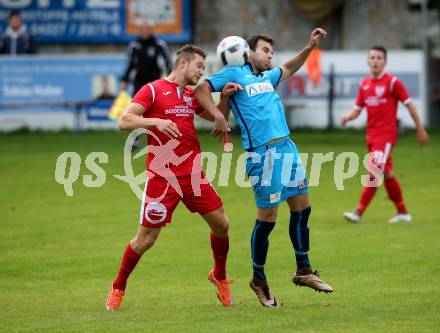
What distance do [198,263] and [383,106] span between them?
3.91 m

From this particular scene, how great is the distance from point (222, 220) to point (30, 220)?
6413 mm

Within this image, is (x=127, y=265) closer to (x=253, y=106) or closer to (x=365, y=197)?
(x=253, y=106)

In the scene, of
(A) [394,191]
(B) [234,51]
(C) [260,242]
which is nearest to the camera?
(B) [234,51]

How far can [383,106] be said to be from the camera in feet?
47.6

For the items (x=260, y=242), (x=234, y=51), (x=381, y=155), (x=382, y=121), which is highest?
(x=234, y=51)

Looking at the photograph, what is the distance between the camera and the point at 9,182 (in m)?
18.9

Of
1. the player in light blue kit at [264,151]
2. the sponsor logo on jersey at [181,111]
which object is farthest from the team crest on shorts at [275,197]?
the sponsor logo on jersey at [181,111]

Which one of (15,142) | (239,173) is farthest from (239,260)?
(15,142)

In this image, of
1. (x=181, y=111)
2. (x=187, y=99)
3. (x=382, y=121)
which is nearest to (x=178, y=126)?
(x=181, y=111)

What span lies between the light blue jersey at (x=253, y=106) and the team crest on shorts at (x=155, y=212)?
0.87 metres

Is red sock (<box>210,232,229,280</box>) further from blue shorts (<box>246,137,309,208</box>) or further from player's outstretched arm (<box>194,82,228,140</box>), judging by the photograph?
player's outstretched arm (<box>194,82,228,140</box>)

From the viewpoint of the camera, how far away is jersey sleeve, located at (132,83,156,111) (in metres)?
9.16

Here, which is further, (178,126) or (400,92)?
(400,92)

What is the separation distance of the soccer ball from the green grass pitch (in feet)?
6.64
